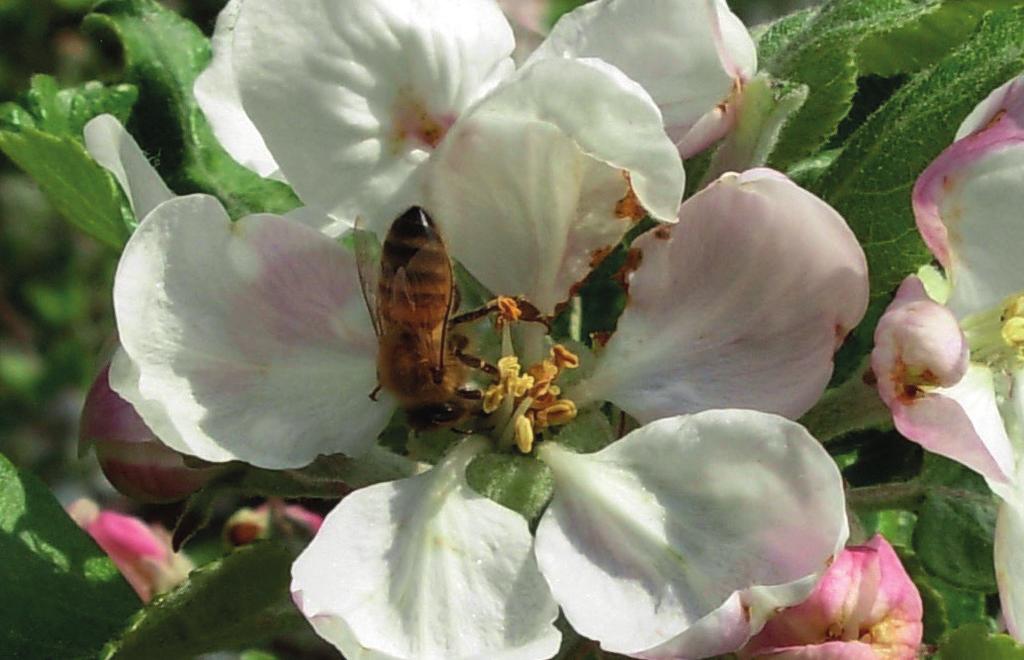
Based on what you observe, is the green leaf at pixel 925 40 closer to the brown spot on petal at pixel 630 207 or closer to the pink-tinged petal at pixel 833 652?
the brown spot on petal at pixel 630 207

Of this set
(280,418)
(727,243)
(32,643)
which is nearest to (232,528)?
(32,643)

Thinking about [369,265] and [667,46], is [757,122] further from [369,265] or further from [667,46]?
[369,265]

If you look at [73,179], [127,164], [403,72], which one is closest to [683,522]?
[403,72]

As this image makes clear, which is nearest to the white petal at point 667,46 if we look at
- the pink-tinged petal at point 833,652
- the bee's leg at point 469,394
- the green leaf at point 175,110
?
the bee's leg at point 469,394

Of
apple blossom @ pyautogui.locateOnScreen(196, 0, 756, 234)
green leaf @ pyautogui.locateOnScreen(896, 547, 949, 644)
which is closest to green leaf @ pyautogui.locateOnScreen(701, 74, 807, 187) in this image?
apple blossom @ pyautogui.locateOnScreen(196, 0, 756, 234)

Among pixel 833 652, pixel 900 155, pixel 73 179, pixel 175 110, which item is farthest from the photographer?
pixel 175 110

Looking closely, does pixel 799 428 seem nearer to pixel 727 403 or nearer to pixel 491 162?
pixel 727 403
